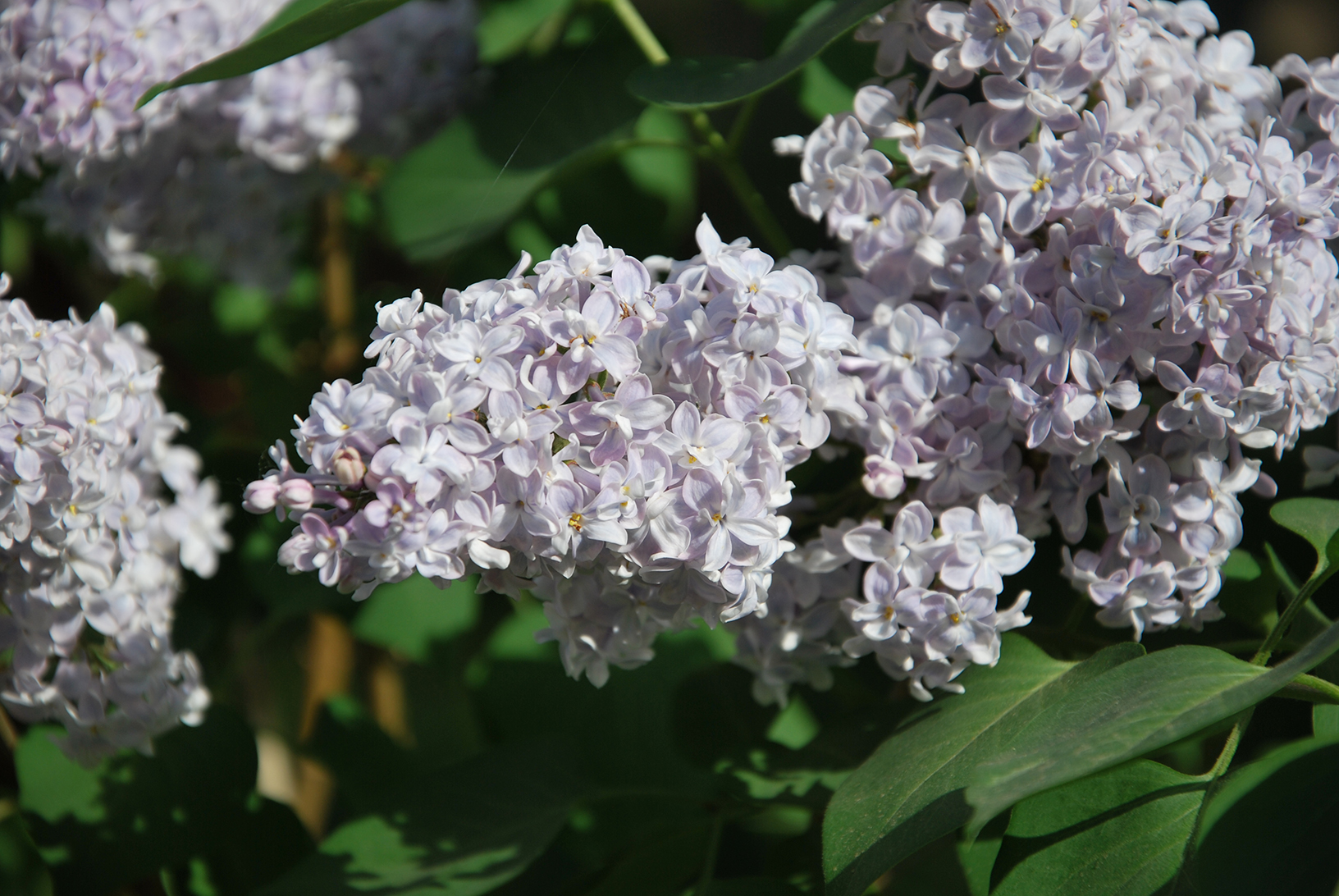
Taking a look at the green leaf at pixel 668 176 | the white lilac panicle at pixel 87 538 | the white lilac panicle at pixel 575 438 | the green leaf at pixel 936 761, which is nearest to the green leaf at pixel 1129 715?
the green leaf at pixel 936 761

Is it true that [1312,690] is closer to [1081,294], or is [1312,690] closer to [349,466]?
[1081,294]

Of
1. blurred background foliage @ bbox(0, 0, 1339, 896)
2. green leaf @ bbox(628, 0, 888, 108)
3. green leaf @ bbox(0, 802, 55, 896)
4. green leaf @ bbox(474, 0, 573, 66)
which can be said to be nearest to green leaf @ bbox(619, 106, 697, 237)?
blurred background foliage @ bbox(0, 0, 1339, 896)

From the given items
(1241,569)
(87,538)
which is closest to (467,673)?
(87,538)

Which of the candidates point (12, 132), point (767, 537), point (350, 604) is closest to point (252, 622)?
point (350, 604)

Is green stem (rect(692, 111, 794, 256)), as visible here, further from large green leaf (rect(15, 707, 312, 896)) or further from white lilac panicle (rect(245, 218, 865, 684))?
large green leaf (rect(15, 707, 312, 896))

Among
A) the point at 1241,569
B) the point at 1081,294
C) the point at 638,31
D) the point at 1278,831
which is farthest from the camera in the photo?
the point at 638,31
